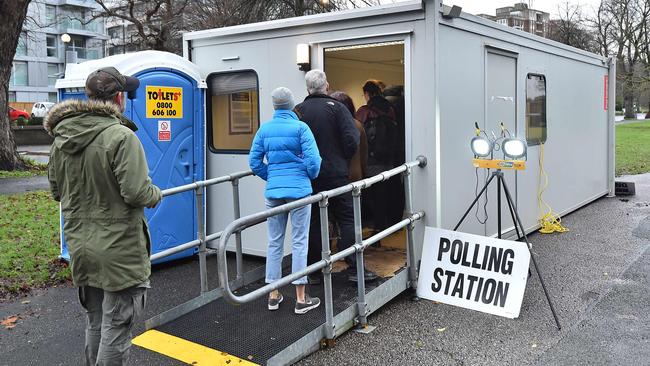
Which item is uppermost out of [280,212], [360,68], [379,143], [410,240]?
→ [360,68]

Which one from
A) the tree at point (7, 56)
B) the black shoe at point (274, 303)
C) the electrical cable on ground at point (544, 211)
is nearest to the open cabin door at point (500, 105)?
the electrical cable on ground at point (544, 211)

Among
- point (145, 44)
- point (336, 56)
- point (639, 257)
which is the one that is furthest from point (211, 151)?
point (145, 44)

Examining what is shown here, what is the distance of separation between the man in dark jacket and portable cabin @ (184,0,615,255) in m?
0.79

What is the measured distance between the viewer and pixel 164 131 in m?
6.34

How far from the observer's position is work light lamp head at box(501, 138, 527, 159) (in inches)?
208

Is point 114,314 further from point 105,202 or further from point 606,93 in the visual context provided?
point 606,93

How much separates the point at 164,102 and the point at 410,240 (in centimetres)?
306

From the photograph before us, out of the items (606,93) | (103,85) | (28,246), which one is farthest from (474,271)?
(606,93)

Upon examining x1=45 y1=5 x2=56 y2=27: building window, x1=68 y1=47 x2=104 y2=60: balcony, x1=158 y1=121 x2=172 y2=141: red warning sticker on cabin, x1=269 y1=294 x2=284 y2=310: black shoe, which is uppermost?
x1=45 y1=5 x2=56 y2=27: building window

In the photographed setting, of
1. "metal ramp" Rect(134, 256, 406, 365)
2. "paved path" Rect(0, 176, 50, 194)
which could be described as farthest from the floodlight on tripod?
"paved path" Rect(0, 176, 50, 194)

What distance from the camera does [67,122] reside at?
9.97 feet

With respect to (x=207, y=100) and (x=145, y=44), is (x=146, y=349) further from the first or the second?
(x=145, y=44)

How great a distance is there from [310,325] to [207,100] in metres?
3.56

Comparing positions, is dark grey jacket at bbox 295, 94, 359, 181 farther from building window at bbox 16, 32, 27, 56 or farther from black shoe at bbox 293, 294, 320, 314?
building window at bbox 16, 32, 27, 56
